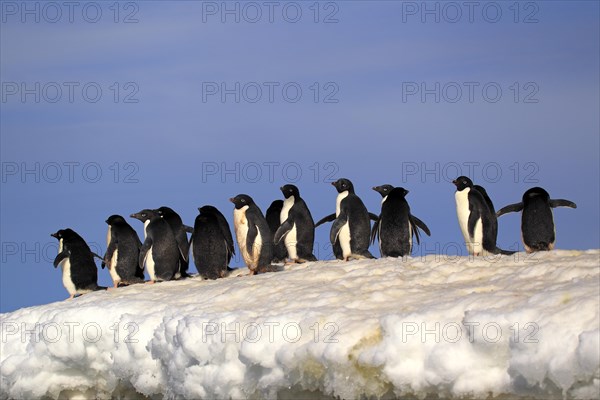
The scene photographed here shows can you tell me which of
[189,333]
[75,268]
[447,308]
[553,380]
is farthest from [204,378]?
[75,268]

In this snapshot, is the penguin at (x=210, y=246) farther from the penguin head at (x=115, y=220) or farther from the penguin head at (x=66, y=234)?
the penguin head at (x=66, y=234)

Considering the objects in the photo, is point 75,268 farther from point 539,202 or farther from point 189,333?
point 539,202

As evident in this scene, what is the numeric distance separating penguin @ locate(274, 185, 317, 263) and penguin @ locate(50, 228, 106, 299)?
260 cm

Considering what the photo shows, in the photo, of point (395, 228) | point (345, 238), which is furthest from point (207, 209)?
point (395, 228)

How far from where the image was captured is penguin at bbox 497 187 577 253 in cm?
1320

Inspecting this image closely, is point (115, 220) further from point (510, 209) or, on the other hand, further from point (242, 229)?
point (510, 209)

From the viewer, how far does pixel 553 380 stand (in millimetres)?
6945

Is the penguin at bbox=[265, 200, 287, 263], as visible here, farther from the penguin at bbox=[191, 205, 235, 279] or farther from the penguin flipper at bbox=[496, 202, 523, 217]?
the penguin flipper at bbox=[496, 202, 523, 217]

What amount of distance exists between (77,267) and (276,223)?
3124mm

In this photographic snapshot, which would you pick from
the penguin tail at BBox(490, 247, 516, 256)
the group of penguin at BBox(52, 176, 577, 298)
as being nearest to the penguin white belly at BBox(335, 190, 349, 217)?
the group of penguin at BBox(52, 176, 577, 298)

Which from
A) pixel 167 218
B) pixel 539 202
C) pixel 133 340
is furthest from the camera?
pixel 167 218

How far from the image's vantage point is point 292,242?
47.4 ft

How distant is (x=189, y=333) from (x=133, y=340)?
1077mm

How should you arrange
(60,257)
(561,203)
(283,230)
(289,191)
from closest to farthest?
1. (561,203)
2. (60,257)
3. (283,230)
4. (289,191)
